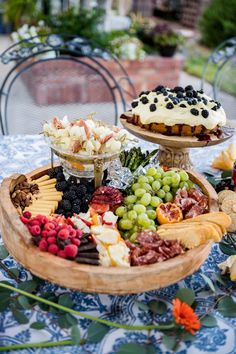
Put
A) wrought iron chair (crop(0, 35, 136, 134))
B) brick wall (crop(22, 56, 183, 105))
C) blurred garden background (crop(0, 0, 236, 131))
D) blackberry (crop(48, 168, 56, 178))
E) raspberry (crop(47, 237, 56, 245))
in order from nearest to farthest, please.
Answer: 1. raspberry (crop(47, 237, 56, 245))
2. blackberry (crop(48, 168, 56, 178))
3. wrought iron chair (crop(0, 35, 136, 134))
4. brick wall (crop(22, 56, 183, 105))
5. blurred garden background (crop(0, 0, 236, 131))

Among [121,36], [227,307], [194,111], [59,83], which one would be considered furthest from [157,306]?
[121,36]

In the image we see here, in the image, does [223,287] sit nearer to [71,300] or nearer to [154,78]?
[71,300]

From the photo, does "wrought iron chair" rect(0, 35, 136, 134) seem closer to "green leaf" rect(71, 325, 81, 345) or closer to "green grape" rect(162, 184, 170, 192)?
"green grape" rect(162, 184, 170, 192)

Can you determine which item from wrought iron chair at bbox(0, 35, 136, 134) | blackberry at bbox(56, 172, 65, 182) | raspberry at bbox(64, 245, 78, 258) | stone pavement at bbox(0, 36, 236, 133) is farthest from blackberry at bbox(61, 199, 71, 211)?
wrought iron chair at bbox(0, 35, 136, 134)

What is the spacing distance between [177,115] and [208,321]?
66cm

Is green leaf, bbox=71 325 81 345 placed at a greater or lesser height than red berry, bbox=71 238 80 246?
lesser

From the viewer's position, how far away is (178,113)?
128 centimetres

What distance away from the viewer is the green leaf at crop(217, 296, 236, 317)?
0.81m

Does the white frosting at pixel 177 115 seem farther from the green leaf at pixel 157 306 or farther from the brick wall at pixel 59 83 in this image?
the brick wall at pixel 59 83

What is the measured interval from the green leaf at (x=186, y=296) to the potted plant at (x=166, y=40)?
3814mm

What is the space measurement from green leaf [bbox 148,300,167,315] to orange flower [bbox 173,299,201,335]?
0.08 m

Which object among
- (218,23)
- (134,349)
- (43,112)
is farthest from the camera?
(218,23)

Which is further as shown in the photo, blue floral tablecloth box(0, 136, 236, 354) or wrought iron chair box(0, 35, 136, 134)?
wrought iron chair box(0, 35, 136, 134)

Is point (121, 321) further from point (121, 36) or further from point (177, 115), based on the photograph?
point (121, 36)
